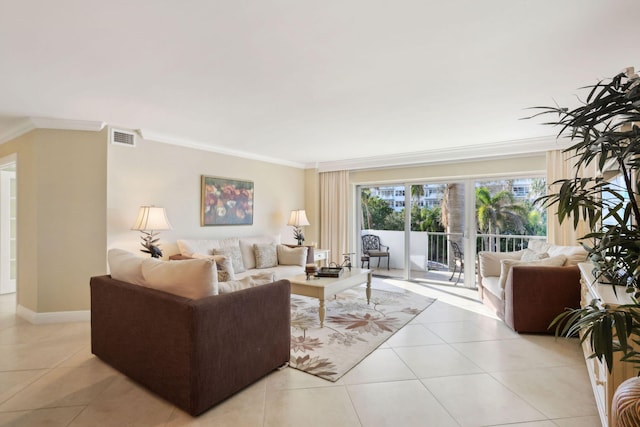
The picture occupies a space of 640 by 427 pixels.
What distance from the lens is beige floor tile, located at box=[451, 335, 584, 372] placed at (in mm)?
2531

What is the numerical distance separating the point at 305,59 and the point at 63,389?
2.83 metres

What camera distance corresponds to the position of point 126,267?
237 cm

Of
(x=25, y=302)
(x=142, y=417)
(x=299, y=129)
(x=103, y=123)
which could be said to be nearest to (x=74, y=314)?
(x=25, y=302)

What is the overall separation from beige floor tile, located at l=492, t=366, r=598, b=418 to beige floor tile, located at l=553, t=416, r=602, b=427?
0.12 ft

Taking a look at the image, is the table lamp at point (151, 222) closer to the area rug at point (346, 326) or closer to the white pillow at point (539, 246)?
the area rug at point (346, 326)

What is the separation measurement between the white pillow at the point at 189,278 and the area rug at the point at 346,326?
1050mm

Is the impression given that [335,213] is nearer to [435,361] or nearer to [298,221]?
[298,221]

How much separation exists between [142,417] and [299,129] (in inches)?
123

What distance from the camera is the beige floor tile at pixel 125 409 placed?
183 centimetres

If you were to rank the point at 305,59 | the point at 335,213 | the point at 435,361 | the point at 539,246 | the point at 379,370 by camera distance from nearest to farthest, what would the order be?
the point at 305,59 → the point at 379,370 → the point at 435,361 → the point at 539,246 → the point at 335,213

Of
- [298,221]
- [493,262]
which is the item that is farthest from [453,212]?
[298,221]

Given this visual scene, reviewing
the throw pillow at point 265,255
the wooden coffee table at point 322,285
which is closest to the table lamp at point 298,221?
the throw pillow at point 265,255

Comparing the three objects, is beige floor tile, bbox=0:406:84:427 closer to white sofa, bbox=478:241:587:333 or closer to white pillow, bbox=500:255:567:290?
white sofa, bbox=478:241:587:333

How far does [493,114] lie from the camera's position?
329 cm
